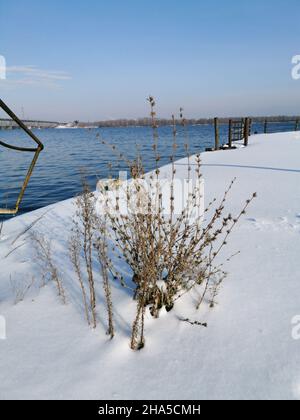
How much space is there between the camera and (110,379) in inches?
72.2

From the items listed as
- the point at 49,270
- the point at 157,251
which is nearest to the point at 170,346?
the point at 157,251

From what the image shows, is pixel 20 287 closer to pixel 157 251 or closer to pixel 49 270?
pixel 49 270

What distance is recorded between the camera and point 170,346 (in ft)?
6.88

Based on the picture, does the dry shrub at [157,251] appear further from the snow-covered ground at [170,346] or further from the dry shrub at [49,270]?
the dry shrub at [49,270]

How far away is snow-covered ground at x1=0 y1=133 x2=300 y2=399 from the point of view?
5.77ft

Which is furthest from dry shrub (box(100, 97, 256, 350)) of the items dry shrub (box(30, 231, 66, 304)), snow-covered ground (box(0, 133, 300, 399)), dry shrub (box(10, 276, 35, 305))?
dry shrub (box(10, 276, 35, 305))

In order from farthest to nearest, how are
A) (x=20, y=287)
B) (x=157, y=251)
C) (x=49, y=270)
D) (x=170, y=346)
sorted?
(x=49, y=270)
(x=20, y=287)
(x=157, y=251)
(x=170, y=346)

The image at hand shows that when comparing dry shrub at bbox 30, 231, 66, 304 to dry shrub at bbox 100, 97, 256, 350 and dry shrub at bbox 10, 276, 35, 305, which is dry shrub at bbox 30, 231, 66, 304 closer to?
dry shrub at bbox 10, 276, 35, 305

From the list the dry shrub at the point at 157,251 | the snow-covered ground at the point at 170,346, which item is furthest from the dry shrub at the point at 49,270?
the dry shrub at the point at 157,251

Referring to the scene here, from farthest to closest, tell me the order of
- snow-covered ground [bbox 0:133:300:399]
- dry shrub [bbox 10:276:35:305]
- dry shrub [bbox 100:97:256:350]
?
dry shrub [bbox 10:276:35:305] → dry shrub [bbox 100:97:256:350] → snow-covered ground [bbox 0:133:300:399]

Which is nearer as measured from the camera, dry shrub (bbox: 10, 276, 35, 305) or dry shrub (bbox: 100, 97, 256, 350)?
dry shrub (bbox: 100, 97, 256, 350)

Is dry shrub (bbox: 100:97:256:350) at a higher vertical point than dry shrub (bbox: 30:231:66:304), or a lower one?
higher

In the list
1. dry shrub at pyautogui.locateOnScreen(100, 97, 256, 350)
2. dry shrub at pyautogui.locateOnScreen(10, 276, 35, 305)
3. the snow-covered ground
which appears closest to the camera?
the snow-covered ground
